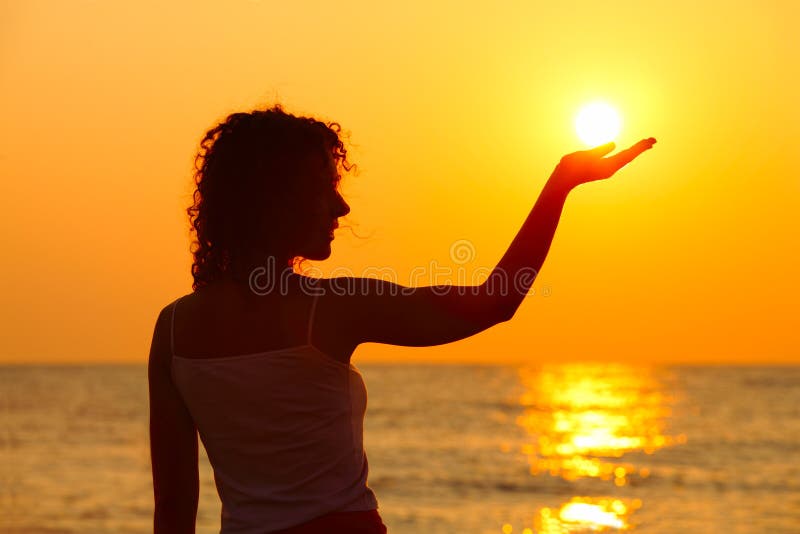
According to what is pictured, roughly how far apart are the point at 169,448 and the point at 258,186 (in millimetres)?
549

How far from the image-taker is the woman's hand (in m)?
1.93

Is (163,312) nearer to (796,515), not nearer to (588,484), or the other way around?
(796,515)

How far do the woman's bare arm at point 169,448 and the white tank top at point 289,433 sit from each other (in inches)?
5.4

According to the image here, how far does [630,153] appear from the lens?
1.94 meters

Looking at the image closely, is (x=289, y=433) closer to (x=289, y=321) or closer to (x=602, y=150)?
(x=289, y=321)

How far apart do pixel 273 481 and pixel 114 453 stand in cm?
2670

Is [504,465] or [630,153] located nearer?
[630,153]

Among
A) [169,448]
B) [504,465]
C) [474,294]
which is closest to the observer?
[474,294]

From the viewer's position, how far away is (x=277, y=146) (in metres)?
2.05

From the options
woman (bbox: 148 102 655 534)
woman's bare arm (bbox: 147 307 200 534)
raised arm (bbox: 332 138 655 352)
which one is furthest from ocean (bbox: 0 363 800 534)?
raised arm (bbox: 332 138 655 352)

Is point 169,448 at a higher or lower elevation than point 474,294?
lower

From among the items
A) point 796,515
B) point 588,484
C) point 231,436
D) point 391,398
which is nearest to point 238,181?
point 231,436

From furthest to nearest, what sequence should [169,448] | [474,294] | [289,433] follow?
[169,448] < [289,433] < [474,294]

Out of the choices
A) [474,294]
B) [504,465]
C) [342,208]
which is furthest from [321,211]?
[504,465]
